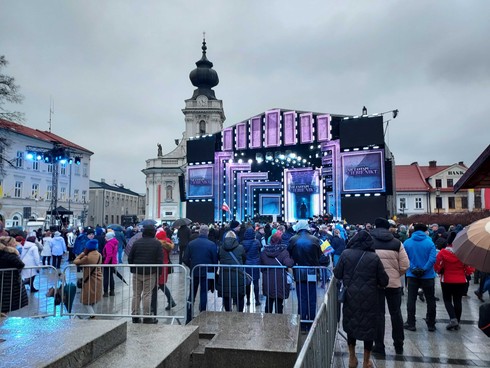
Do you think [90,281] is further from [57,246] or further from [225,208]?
[225,208]

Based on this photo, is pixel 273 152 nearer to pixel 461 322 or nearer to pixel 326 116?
pixel 326 116

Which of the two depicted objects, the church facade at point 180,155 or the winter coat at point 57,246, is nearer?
the winter coat at point 57,246

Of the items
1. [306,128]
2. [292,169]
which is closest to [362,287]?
[306,128]

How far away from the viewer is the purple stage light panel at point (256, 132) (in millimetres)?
30719

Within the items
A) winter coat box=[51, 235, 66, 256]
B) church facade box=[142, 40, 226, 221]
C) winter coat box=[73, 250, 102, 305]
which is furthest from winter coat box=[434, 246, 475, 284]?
church facade box=[142, 40, 226, 221]

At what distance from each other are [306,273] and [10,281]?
5051mm

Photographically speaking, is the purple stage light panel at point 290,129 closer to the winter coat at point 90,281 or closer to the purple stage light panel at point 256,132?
the purple stage light panel at point 256,132

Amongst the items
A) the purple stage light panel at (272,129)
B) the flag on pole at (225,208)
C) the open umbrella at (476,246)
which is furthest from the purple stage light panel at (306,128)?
the open umbrella at (476,246)

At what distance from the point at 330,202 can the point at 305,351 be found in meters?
33.6

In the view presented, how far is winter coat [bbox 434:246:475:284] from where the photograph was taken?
21.4 ft

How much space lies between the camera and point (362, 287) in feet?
15.6

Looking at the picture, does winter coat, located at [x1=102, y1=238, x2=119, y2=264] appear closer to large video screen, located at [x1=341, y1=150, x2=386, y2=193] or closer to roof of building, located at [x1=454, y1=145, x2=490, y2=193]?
roof of building, located at [x1=454, y1=145, x2=490, y2=193]

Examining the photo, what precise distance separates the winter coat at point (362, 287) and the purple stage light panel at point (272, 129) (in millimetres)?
25330

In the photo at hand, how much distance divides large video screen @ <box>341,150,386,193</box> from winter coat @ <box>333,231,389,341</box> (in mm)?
21865
